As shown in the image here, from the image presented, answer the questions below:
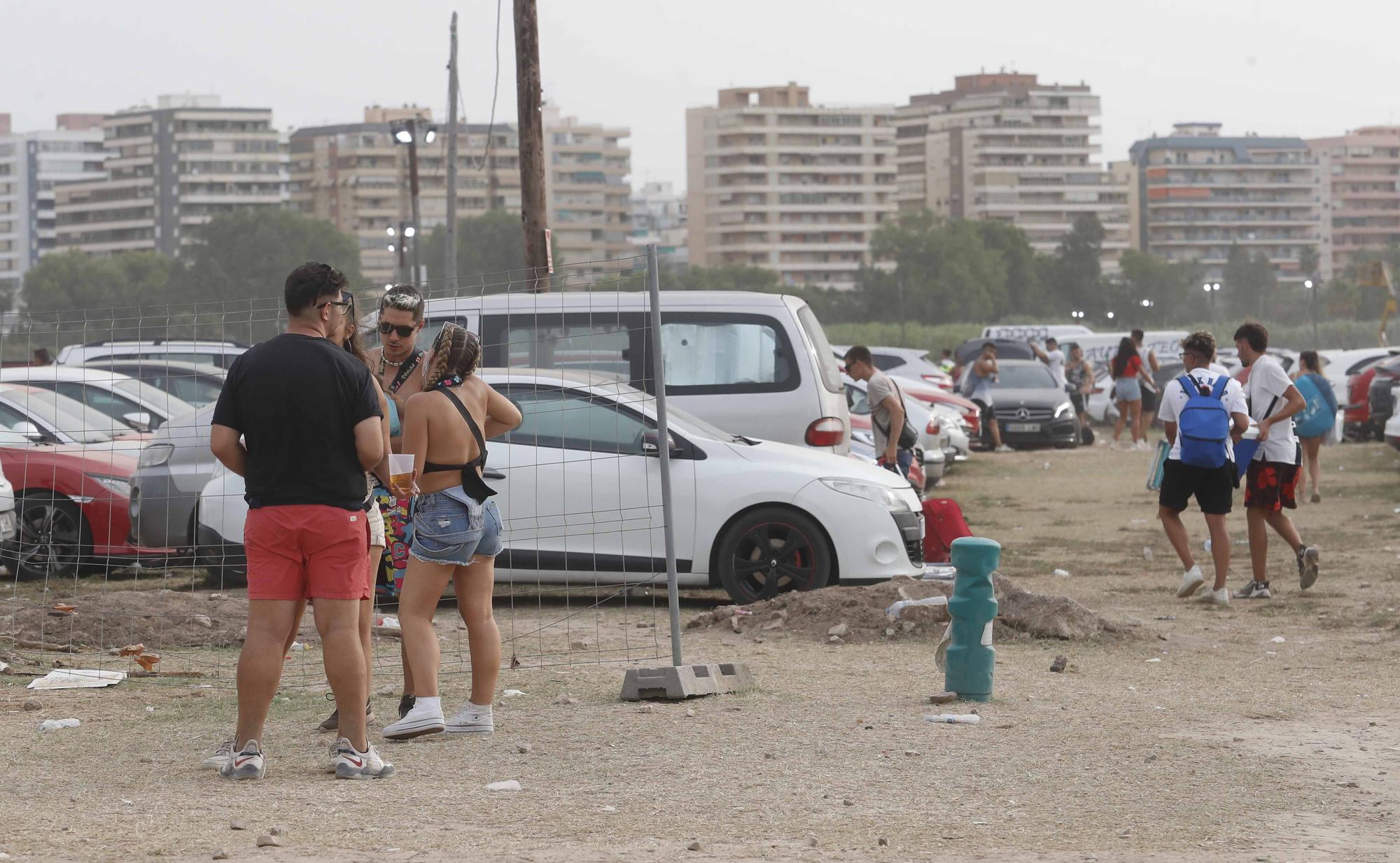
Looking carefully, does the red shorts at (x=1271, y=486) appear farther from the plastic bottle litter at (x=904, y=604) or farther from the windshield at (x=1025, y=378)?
the windshield at (x=1025, y=378)

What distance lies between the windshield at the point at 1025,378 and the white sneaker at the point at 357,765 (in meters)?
24.1

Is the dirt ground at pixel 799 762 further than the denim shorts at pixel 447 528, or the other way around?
the denim shorts at pixel 447 528

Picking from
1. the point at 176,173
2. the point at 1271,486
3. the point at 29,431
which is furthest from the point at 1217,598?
the point at 176,173

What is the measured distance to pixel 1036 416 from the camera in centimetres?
2930

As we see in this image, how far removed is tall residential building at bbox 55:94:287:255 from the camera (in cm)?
19012

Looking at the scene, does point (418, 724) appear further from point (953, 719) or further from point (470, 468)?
point (953, 719)

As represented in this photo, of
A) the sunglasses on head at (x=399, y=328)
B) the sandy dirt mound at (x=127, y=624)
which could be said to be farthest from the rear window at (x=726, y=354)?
the sunglasses on head at (x=399, y=328)

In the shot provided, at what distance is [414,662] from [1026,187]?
196 m

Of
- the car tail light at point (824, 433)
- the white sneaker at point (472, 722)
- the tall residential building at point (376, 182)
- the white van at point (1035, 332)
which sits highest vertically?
the tall residential building at point (376, 182)

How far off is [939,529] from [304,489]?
7073 millimetres

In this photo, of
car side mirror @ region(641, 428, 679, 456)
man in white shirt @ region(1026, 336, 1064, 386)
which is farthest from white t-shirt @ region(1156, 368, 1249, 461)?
man in white shirt @ region(1026, 336, 1064, 386)

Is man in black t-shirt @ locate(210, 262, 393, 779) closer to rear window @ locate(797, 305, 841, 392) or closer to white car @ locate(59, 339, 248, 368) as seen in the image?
white car @ locate(59, 339, 248, 368)

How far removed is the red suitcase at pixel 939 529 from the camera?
41.4 feet

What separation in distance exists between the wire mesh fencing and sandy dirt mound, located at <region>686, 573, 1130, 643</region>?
1.93 feet
